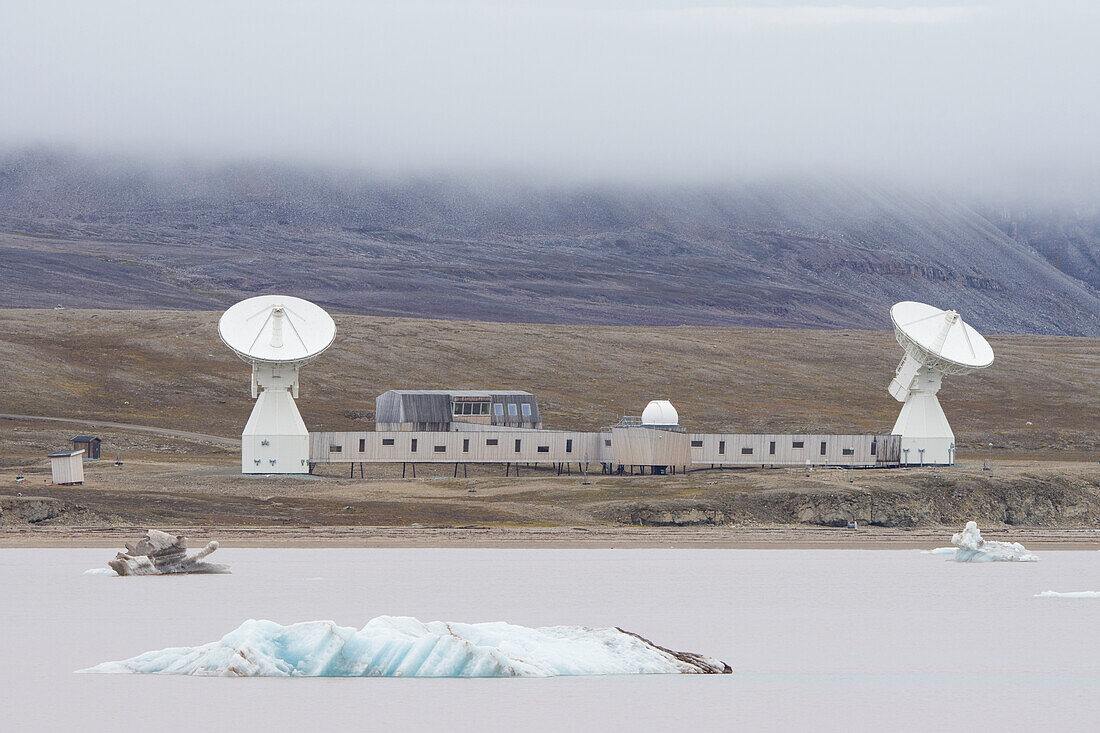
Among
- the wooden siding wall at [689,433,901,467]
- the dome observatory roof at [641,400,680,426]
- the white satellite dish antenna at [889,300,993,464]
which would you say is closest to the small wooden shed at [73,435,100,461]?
the dome observatory roof at [641,400,680,426]

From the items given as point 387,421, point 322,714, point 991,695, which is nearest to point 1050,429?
point 387,421

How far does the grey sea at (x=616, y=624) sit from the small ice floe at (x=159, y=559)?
43cm

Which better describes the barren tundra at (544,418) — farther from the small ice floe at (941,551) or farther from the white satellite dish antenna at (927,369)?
the small ice floe at (941,551)

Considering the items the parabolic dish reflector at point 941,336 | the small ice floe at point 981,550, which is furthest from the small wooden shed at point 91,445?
the small ice floe at point 981,550

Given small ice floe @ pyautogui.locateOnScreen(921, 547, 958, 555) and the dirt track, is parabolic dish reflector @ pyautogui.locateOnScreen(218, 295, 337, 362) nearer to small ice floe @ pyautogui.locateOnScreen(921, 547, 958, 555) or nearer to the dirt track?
the dirt track

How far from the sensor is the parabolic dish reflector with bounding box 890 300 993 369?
89.6 metres

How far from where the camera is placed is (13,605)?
136ft

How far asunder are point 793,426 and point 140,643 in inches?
4050

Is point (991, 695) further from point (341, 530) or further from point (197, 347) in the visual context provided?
point (197, 347)

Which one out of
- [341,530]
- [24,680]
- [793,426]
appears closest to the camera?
[24,680]

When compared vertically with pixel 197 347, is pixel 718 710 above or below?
below

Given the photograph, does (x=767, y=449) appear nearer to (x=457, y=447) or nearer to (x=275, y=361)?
(x=457, y=447)

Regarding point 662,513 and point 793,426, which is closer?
point 662,513

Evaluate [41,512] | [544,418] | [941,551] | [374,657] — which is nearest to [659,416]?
[941,551]
